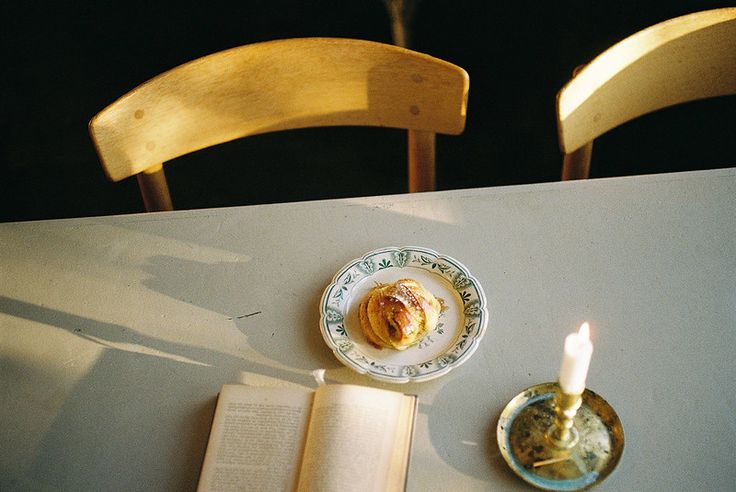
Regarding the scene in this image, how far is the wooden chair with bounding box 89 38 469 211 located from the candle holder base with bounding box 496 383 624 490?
1.65 ft

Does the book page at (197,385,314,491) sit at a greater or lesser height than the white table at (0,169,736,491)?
lesser

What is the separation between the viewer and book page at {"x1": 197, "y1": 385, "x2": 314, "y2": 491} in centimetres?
80

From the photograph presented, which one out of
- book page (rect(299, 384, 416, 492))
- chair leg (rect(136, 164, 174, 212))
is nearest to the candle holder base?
book page (rect(299, 384, 416, 492))

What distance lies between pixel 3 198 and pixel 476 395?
1.95m

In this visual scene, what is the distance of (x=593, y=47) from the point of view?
2.16m

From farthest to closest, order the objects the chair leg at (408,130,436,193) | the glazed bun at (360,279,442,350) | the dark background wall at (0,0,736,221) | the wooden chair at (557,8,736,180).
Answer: the dark background wall at (0,0,736,221), the chair leg at (408,130,436,193), the wooden chair at (557,8,736,180), the glazed bun at (360,279,442,350)

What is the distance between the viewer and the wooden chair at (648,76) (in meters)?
1.05

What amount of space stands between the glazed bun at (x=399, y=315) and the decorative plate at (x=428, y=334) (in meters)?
0.02

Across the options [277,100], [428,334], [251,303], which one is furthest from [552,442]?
[277,100]

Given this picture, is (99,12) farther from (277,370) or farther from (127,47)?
(277,370)

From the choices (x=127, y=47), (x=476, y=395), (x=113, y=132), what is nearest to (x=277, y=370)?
(x=476, y=395)

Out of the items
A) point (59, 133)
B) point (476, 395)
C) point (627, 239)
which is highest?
point (59, 133)

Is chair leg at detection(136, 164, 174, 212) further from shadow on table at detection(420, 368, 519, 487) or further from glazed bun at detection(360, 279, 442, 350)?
shadow on table at detection(420, 368, 519, 487)

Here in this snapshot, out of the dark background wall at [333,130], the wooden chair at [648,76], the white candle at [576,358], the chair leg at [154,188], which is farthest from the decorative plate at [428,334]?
the dark background wall at [333,130]
